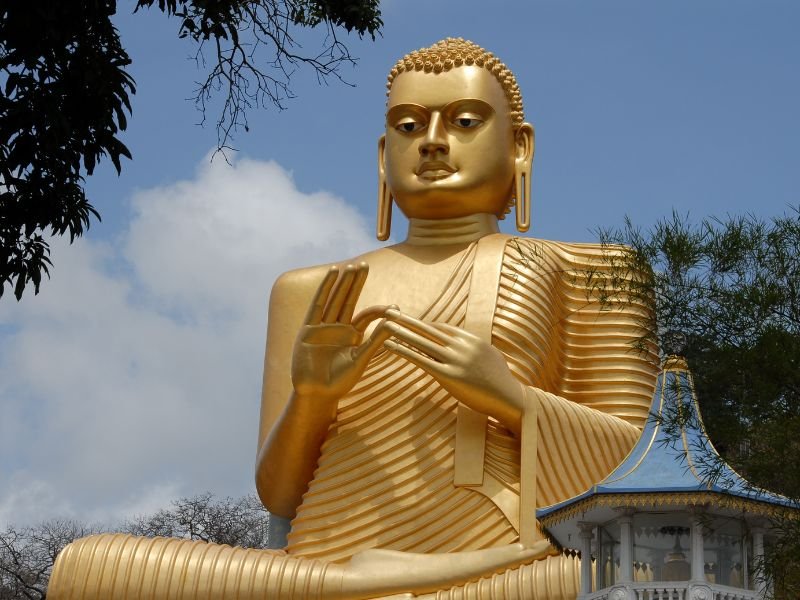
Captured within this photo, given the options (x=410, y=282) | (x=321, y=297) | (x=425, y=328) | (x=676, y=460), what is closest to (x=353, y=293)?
(x=321, y=297)

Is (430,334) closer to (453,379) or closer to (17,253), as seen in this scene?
(453,379)

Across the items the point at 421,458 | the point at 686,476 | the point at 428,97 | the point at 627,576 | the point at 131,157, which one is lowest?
the point at 627,576

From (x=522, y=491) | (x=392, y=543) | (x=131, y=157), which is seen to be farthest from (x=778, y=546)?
(x=131, y=157)

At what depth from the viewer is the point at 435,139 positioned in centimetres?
877

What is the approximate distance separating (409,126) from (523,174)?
769mm

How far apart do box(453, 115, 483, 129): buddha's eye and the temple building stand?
2574mm

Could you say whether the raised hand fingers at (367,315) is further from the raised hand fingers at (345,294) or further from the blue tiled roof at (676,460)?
the blue tiled roof at (676,460)

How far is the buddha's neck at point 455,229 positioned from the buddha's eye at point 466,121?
0.55 metres

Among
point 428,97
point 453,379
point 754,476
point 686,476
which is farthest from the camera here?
point 428,97

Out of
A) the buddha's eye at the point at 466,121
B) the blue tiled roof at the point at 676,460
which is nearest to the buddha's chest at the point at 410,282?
the buddha's eye at the point at 466,121

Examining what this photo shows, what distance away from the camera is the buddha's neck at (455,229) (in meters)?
9.08

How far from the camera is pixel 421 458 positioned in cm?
816

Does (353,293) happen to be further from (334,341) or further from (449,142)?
(449,142)

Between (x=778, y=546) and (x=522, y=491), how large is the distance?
1.80 meters
